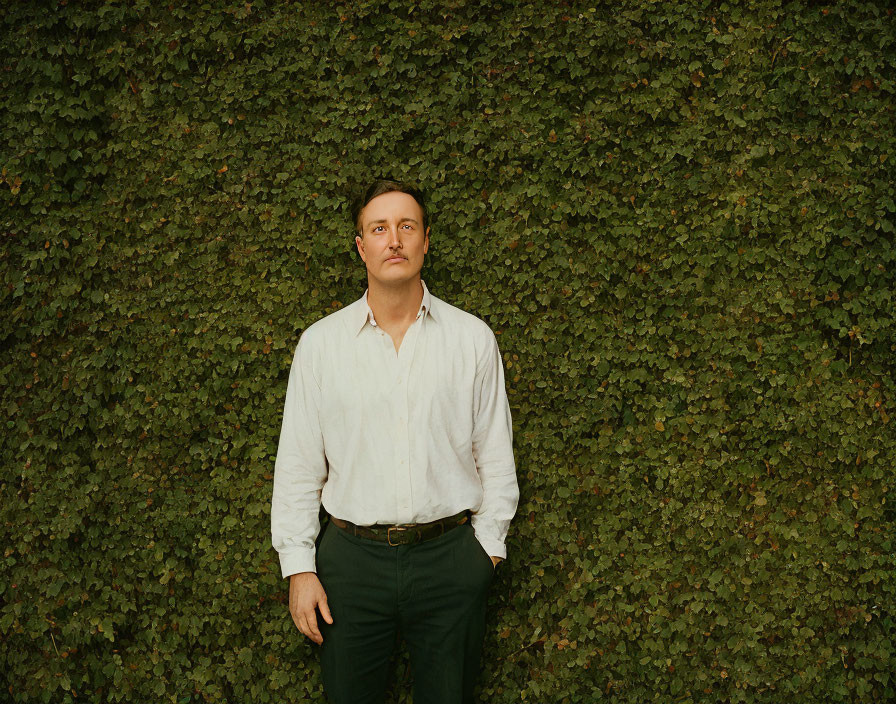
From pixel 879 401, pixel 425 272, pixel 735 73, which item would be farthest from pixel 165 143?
pixel 879 401

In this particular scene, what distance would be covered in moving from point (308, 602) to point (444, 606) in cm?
49

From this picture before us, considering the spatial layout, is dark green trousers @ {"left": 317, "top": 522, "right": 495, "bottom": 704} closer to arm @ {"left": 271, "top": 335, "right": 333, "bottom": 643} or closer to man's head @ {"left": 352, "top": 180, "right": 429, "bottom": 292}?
arm @ {"left": 271, "top": 335, "right": 333, "bottom": 643}

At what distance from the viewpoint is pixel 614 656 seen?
2830 millimetres

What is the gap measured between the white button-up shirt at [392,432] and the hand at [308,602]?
2.1 inches

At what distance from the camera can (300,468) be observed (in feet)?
7.87

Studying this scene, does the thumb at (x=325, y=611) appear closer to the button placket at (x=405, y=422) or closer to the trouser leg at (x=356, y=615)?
the trouser leg at (x=356, y=615)

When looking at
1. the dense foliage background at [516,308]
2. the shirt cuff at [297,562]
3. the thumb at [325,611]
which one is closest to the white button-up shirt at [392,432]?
the shirt cuff at [297,562]

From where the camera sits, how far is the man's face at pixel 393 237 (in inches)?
90.2

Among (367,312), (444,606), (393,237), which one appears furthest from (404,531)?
(393,237)

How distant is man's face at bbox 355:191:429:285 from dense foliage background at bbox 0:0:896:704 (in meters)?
0.45

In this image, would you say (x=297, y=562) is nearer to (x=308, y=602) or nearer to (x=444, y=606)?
(x=308, y=602)

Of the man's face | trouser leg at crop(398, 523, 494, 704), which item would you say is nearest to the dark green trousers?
trouser leg at crop(398, 523, 494, 704)

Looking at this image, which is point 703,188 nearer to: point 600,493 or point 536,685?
point 600,493

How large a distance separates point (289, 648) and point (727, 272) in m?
2.56
